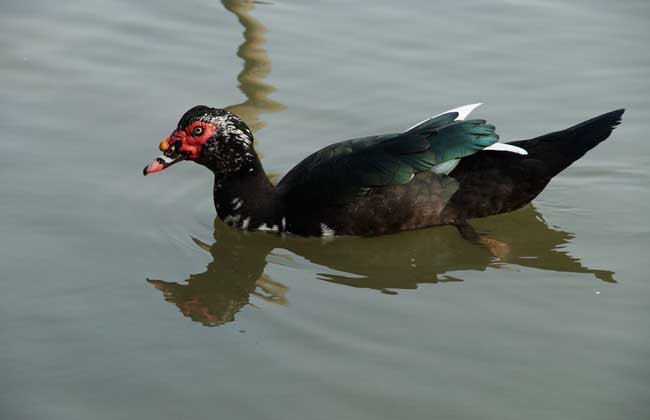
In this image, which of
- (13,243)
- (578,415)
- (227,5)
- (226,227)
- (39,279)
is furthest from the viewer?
(227,5)

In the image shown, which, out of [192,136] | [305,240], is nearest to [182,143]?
[192,136]

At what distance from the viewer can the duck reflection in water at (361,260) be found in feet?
22.7

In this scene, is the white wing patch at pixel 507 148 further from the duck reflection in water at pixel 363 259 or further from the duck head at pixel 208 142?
the duck head at pixel 208 142

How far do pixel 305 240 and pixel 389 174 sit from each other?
78cm

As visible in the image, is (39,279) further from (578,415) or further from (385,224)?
(578,415)

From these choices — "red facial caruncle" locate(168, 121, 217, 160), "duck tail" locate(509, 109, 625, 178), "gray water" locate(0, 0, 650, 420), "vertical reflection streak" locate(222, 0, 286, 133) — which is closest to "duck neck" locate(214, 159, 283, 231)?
"gray water" locate(0, 0, 650, 420)

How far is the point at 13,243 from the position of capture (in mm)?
7395

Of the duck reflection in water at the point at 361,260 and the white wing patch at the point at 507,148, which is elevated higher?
the white wing patch at the point at 507,148

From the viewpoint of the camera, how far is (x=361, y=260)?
7.45 m

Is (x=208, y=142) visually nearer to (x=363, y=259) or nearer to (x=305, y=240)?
(x=305, y=240)

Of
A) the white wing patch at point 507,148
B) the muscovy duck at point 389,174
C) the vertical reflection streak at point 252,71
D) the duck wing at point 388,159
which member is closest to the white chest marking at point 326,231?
the muscovy duck at point 389,174

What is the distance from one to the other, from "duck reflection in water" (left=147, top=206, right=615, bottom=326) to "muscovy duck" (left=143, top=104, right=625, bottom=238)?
0.11 meters

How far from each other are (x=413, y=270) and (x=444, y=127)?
1.07 meters

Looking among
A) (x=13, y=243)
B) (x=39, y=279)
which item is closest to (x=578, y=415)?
(x=39, y=279)
